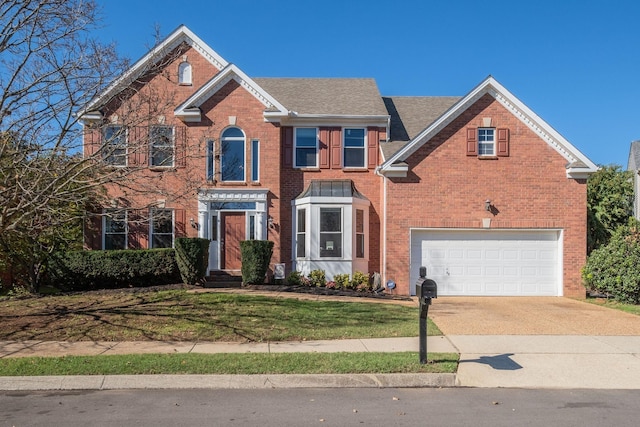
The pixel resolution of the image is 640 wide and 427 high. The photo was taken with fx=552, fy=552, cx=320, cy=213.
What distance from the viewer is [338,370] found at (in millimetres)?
7836

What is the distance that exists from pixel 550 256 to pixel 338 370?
39.5 feet

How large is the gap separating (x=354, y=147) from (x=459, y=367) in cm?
1239

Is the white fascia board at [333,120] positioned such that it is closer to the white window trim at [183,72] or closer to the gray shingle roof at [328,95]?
the gray shingle roof at [328,95]

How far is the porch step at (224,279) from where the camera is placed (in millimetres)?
17562

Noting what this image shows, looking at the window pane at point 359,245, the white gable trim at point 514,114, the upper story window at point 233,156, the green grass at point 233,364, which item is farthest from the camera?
the upper story window at point 233,156

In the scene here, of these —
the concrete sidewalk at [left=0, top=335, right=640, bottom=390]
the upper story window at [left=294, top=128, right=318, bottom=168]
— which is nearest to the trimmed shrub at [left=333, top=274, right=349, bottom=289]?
the upper story window at [left=294, top=128, right=318, bottom=168]

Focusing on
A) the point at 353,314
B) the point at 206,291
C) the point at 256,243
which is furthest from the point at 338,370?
the point at 256,243

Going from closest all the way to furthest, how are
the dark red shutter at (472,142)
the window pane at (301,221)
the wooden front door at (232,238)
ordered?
the dark red shutter at (472,142)
the window pane at (301,221)
the wooden front door at (232,238)

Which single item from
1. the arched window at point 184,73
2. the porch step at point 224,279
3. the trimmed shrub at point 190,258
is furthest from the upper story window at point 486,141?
the arched window at point 184,73

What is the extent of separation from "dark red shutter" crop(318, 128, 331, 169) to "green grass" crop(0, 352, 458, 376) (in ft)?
37.6

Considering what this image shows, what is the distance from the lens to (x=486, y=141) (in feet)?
57.9

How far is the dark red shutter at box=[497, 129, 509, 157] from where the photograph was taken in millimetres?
17453

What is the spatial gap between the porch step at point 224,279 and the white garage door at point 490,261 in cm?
569

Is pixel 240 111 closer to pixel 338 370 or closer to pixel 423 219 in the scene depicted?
pixel 423 219
